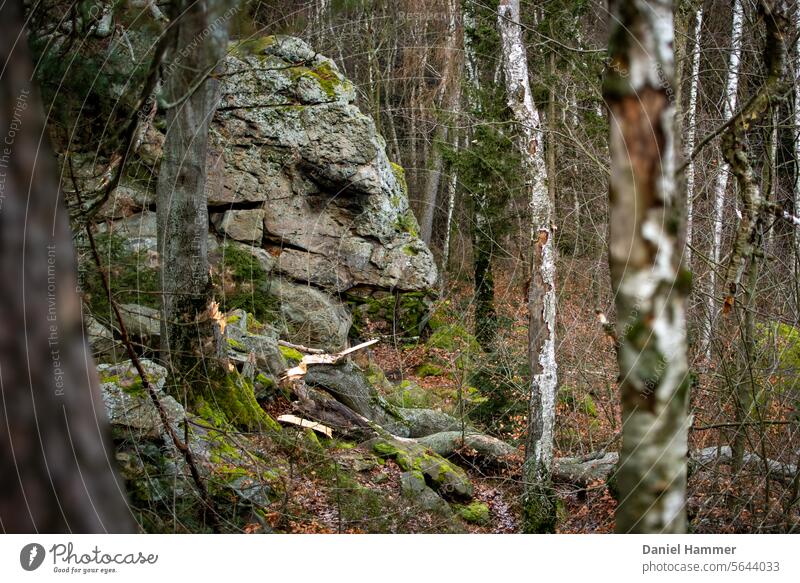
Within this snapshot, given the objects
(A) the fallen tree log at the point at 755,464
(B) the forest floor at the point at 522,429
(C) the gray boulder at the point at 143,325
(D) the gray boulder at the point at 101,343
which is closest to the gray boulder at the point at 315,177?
(B) the forest floor at the point at 522,429

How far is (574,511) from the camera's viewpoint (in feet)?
15.6

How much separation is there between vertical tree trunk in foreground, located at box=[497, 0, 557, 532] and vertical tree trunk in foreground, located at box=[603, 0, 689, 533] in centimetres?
262

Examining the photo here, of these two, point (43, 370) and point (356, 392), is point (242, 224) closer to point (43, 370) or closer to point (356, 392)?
point (356, 392)

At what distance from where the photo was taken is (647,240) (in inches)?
90.0

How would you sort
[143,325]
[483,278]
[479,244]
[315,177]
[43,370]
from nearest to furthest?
[43,370], [143,325], [315,177], [483,278], [479,244]

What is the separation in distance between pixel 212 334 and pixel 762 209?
3586 mm

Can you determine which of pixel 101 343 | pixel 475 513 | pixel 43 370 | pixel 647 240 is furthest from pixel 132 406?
pixel 647 240

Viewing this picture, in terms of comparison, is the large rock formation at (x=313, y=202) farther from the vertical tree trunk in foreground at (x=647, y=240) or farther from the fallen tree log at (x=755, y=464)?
the fallen tree log at (x=755, y=464)

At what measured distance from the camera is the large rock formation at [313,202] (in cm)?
666

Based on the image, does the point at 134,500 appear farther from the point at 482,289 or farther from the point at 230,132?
the point at 482,289

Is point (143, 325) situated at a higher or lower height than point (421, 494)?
higher

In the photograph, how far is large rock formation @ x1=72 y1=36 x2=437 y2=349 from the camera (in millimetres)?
6656

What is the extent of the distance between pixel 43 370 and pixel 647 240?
2.01 meters

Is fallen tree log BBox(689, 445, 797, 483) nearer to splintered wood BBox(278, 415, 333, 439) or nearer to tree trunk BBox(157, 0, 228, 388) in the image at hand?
splintered wood BBox(278, 415, 333, 439)
